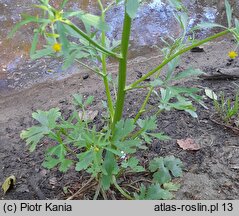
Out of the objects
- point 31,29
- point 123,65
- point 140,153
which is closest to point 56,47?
point 123,65

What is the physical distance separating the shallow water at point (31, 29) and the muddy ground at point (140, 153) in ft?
0.75

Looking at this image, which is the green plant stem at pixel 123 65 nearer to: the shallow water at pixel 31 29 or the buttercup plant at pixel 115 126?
the buttercup plant at pixel 115 126

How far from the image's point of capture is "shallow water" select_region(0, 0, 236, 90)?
11.5ft

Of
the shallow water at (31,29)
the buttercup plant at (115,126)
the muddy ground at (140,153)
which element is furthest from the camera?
the shallow water at (31,29)

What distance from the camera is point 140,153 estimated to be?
8.03ft

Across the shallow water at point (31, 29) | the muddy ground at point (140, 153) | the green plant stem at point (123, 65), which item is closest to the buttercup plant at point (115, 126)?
the green plant stem at point (123, 65)

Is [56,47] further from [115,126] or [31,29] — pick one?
[31,29]

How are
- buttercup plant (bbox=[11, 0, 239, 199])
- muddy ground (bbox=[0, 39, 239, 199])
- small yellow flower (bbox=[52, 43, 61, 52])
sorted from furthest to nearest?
muddy ground (bbox=[0, 39, 239, 199])
buttercup plant (bbox=[11, 0, 239, 199])
small yellow flower (bbox=[52, 43, 61, 52])

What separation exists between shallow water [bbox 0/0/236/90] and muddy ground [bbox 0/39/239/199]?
9.1 inches

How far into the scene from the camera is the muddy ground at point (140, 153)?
2.25 m

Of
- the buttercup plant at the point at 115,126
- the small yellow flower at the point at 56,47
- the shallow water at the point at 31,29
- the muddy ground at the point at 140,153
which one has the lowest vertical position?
the muddy ground at the point at 140,153

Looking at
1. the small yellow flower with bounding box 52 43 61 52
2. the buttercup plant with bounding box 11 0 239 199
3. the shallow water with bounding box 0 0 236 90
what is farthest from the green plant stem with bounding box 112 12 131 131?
the shallow water with bounding box 0 0 236 90

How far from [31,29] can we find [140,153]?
200 centimetres

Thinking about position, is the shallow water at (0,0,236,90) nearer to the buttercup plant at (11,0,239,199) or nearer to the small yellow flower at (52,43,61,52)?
the buttercup plant at (11,0,239,199)
